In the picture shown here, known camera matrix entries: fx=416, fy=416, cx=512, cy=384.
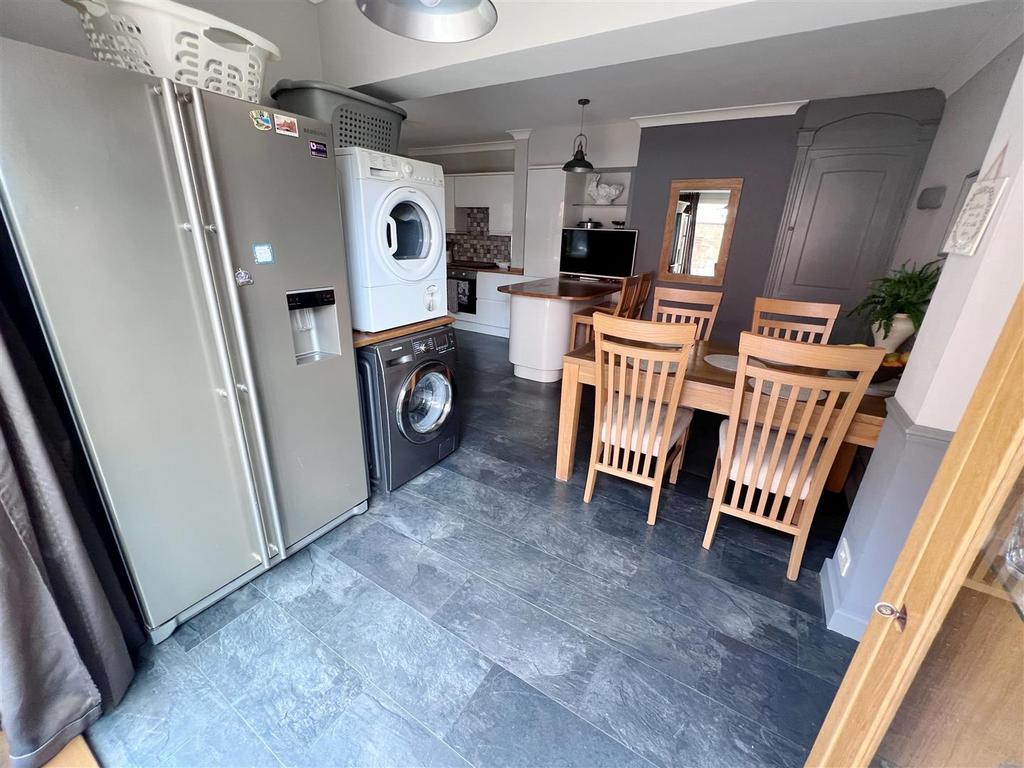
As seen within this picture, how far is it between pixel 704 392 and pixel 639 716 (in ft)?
4.06

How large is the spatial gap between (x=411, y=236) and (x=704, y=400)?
5.29ft

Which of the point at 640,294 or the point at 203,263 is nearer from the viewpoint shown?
the point at 203,263

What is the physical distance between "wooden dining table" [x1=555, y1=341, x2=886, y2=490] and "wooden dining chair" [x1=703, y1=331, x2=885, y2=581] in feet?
0.27

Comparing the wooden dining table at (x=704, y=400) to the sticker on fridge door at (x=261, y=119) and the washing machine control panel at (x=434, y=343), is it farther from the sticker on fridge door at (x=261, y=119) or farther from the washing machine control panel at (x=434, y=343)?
the sticker on fridge door at (x=261, y=119)

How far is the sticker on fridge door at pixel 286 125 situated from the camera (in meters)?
1.33

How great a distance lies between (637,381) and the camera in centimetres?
184

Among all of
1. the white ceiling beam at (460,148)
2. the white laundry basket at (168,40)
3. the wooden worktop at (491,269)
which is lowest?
the wooden worktop at (491,269)

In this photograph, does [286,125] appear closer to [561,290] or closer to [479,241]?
[561,290]

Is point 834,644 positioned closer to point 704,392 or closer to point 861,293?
point 704,392

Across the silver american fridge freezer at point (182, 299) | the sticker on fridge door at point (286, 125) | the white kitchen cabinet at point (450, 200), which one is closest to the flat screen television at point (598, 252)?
the white kitchen cabinet at point (450, 200)

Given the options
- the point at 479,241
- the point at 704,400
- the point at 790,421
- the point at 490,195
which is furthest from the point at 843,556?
the point at 479,241

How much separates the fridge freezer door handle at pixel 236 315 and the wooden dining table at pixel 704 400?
1313 millimetres

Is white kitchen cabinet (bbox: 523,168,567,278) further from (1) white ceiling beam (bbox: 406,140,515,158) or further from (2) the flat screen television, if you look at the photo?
(1) white ceiling beam (bbox: 406,140,515,158)

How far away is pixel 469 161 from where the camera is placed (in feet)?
19.0
